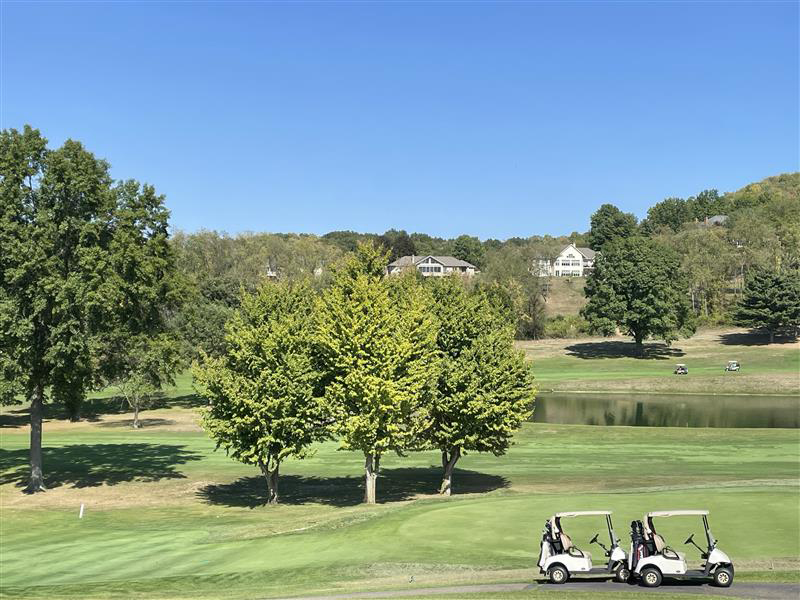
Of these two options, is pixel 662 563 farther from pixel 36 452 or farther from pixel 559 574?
pixel 36 452

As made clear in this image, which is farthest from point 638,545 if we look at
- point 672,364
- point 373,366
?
point 672,364

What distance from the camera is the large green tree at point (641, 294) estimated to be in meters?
126

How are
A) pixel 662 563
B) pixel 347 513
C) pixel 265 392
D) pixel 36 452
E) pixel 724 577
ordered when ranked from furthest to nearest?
pixel 36 452, pixel 265 392, pixel 347 513, pixel 662 563, pixel 724 577

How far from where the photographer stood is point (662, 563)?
67.7 ft

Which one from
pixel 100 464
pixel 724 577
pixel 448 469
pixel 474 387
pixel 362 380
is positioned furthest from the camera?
pixel 100 464

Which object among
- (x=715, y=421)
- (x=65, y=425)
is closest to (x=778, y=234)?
(x=715, y=421)

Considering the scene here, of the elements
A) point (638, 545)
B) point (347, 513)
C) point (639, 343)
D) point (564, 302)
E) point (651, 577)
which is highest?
point (564, 302)

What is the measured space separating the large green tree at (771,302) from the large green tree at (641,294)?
9.50 metres

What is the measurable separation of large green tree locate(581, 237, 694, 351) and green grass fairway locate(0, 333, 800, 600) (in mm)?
61913

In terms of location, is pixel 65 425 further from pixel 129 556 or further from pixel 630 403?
pixel 630 403

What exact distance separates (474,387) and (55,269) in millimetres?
24684

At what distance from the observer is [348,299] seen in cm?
4019

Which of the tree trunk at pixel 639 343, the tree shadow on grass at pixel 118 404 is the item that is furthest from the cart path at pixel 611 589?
the tree trunk at pixel 639 343

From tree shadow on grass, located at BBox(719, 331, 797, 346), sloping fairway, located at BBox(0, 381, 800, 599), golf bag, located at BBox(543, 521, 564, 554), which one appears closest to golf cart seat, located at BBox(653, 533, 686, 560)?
golf bag, located at BBox(543, 521, 564, 554)
